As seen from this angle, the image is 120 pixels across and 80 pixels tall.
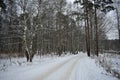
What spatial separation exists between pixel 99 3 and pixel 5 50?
936 inches

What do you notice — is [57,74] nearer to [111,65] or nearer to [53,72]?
[53,72]

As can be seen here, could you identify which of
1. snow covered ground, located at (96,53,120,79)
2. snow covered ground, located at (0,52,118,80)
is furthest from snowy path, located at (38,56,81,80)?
snow covered ground, located at (96,53,120,79)

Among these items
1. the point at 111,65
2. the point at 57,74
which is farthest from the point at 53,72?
the point at 111,65

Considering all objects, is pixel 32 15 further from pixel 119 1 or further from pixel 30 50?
pixel 119 1

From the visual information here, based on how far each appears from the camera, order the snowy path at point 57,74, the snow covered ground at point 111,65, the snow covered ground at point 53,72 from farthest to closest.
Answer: the snow covered ground at point 111,65, the snow covered ground at point 53,72, the snowy path at point 57,74

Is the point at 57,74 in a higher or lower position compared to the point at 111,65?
higher

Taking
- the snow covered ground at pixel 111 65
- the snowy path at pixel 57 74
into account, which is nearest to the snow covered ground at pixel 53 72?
the snowy path at pixel 57 74

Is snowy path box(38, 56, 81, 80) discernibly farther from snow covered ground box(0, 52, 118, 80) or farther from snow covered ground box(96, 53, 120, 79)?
snow covered ground box(96, 53, 120, 79)

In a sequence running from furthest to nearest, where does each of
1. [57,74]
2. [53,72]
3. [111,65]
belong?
[111,65] → [53,72] → [57,74]

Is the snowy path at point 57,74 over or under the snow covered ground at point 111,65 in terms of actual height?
over

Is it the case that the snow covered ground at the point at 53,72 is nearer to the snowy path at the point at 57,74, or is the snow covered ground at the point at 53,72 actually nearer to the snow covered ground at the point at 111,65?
the snowy path at the point at 57,74

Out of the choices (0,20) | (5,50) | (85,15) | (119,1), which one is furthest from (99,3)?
(5,50)

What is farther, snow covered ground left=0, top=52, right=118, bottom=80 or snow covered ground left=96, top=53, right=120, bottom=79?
snow covered ground left=96, top=53, right=120, bottom=79

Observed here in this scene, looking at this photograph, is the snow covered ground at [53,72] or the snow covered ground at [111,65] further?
the snow covered ground at [111,65]
